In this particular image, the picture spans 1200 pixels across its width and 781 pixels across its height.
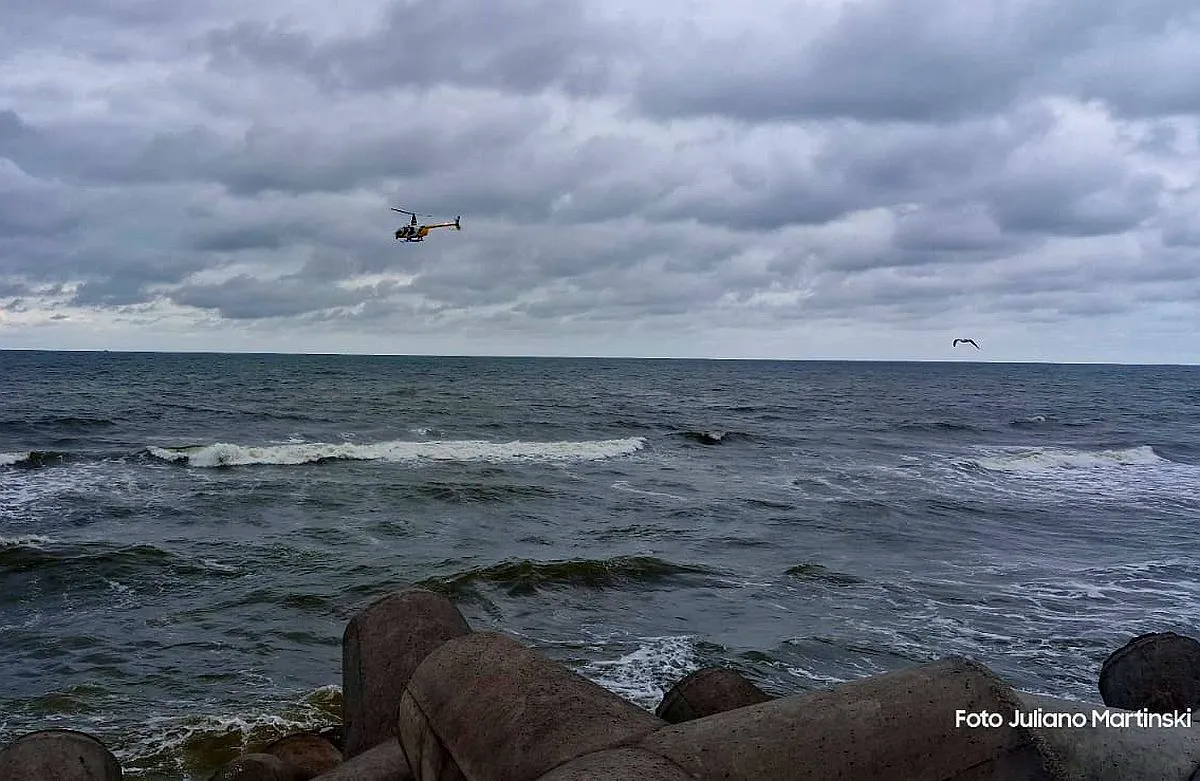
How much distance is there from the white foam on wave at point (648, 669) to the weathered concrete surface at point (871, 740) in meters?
4.77

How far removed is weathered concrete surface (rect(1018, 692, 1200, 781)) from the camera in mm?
3889

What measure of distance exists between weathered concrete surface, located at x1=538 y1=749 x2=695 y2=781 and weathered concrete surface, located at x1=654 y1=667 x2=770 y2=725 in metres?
2.44

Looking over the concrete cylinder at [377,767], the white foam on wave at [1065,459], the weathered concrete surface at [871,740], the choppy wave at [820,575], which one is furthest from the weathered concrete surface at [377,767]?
the white foam on wave at [1065,459]

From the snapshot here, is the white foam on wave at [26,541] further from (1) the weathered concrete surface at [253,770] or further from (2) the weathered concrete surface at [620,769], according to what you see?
(2) the weathered concrete surface at [620,769]

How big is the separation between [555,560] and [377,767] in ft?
30.5

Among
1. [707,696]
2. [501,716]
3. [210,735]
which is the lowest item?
[210,735]

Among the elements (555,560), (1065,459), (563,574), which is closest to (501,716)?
(563,574)

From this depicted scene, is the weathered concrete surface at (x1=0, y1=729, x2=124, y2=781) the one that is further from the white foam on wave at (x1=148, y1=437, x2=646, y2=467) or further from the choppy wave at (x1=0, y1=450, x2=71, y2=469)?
the choppy wave at (x1=0, y1=450, x2=71, y2=469)

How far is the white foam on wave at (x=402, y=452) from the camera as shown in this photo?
2719 cm

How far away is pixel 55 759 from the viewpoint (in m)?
5.12

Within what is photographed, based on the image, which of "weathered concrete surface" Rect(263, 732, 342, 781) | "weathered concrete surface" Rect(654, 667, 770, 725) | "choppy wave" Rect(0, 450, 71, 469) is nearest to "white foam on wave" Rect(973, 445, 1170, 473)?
"weathered concrete surface" Rect(654, 667, 770, 725)

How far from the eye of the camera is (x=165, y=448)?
93.1 ft

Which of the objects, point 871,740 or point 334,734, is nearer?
point 871,740

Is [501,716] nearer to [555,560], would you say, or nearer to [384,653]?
[384,653]
